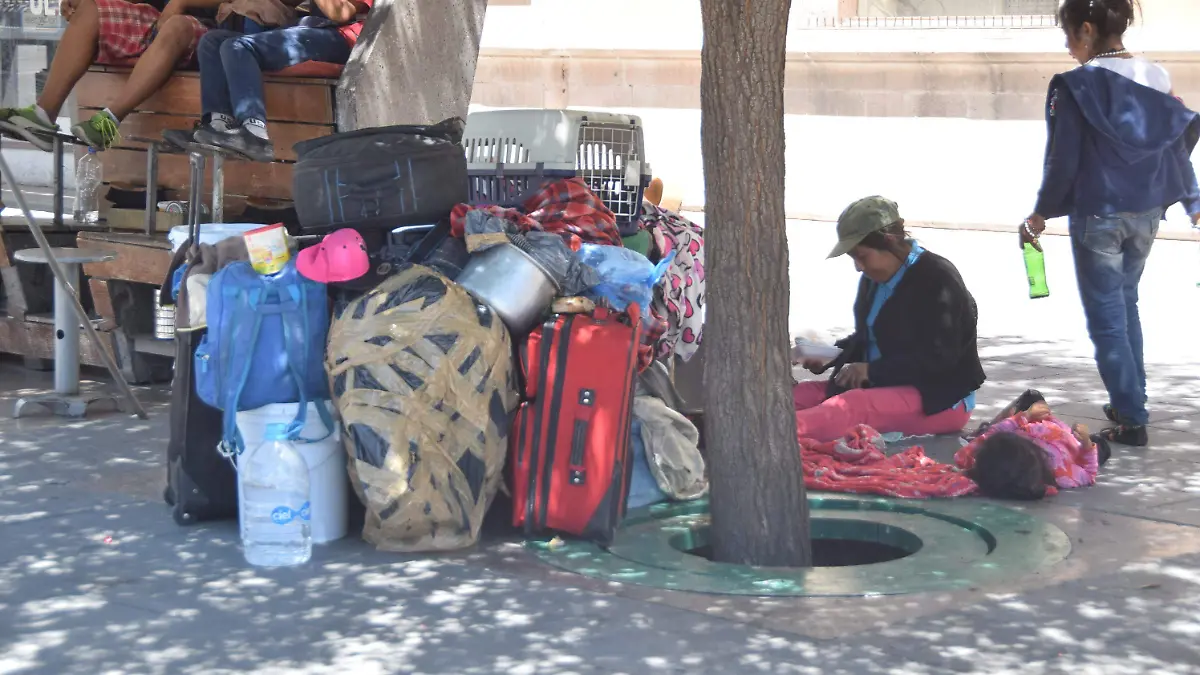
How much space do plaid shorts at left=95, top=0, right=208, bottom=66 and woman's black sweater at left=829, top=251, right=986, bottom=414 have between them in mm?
4155

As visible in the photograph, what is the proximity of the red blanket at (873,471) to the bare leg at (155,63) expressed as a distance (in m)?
3.75

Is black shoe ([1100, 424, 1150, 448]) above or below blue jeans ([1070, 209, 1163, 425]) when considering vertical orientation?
below

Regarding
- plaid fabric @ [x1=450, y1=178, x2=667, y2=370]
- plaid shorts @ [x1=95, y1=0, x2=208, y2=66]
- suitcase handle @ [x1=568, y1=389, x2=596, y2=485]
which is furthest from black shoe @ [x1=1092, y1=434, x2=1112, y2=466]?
plaid shorts @ [x1=95, y1=0, x2=208, y2=66]

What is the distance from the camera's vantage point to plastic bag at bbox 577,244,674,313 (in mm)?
5105

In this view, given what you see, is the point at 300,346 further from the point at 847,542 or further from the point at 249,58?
the point at 249,58

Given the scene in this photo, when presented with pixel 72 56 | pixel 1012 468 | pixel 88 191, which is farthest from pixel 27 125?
pixel 1012 468

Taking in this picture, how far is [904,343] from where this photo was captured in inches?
246

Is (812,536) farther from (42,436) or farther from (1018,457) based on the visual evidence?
(42,436)

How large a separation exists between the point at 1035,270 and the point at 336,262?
2860mm

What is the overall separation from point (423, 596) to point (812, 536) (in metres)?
1.44

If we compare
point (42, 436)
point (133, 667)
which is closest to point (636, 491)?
point (133, 667)

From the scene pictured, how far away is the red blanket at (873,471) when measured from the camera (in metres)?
5.39

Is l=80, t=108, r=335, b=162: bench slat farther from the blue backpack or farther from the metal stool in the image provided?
the blue backpack

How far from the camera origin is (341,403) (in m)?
4.73
